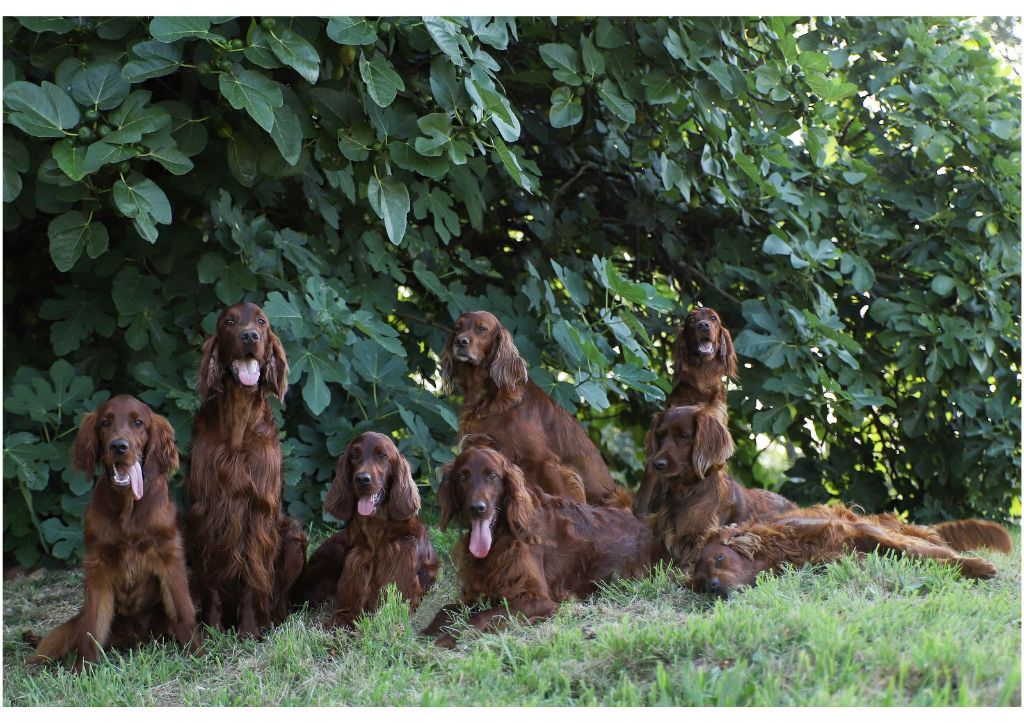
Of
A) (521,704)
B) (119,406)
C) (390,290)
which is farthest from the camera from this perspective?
(390,290)

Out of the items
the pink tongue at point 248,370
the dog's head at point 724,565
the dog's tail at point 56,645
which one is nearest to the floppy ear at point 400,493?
the pink tongue at point 248,370

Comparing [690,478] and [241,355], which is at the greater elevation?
[241,355]

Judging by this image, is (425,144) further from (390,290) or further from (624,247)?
(624,247)

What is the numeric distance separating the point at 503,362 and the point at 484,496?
0.99m

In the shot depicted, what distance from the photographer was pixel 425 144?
4.61 m

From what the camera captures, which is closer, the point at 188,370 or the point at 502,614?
the point at 502,614

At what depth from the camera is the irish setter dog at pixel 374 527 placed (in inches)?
173

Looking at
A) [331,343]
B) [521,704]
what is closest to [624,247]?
[331,343]

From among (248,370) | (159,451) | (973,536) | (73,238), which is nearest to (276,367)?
(248,370)

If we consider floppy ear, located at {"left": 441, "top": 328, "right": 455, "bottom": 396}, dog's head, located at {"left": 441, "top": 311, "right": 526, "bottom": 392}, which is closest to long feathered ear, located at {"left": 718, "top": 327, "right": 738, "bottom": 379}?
dog's head, located at {"left": 441, "top": 311, "right": 526, "bottom": 392}

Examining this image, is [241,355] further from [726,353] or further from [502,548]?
[726,353]

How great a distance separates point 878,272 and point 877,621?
4.11 m

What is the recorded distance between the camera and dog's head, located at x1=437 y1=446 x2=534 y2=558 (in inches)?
171

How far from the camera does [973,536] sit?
17.7 feet
